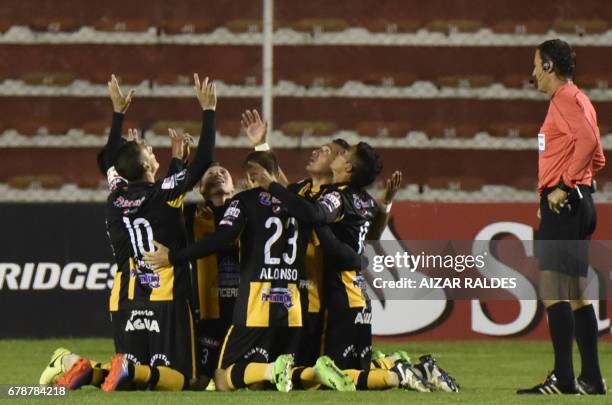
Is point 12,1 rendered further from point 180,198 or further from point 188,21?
point 180,198

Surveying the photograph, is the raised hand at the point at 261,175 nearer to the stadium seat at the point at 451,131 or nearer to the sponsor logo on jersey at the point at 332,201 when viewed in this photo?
the sponsor logo on jersey at the point at 332,201

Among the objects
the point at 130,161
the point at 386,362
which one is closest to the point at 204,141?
the point at 130,161

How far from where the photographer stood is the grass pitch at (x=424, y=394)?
604cm

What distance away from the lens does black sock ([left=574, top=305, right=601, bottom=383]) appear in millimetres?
6504

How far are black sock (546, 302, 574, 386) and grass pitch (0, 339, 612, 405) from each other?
232 millimetres

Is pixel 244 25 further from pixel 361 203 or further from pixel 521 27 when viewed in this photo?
pixel 361 203

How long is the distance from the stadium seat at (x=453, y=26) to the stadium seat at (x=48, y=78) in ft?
11.1

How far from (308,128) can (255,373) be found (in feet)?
19.4

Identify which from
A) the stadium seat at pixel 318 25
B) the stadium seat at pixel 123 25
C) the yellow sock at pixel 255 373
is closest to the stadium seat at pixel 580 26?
the stadium seat at pixel 318 25

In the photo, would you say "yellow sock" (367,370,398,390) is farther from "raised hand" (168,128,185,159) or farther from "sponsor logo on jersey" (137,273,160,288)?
"raised hand" (168,128,185,159)

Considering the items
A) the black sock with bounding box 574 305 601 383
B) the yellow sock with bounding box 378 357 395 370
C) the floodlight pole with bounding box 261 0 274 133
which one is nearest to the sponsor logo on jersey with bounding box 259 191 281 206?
the yellow sock with bounding box 378 357 395 370

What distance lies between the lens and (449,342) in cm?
1058

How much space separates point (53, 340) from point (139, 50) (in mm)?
3531

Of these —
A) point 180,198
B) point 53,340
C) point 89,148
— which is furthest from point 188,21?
point 180,198
